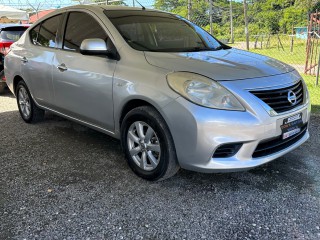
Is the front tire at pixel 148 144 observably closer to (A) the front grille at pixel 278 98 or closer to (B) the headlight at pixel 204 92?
(B) the headlight at pixel 204 92

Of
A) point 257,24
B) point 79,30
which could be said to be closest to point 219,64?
point 79,30

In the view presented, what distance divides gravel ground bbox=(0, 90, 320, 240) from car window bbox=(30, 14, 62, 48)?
4.69ft

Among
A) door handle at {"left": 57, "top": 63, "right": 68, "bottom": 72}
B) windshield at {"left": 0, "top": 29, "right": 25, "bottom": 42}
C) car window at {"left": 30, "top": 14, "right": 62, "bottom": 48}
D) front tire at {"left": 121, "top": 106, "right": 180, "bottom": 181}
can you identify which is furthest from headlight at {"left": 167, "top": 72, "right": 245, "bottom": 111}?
windshield at {"left": 0, "top": 29, "right": 25, "bottom": 42}

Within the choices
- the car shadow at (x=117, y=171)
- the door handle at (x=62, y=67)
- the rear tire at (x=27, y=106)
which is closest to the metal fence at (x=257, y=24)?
the rear tire at (x=27, y=106)

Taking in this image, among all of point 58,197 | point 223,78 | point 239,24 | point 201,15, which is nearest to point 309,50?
point 201,15

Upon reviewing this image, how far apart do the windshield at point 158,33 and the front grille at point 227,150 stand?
128cm

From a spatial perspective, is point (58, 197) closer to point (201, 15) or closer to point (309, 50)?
point (309, 50)

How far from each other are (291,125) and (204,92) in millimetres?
889

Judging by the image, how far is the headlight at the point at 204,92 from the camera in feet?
9.03

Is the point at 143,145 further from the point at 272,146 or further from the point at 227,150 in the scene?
the point at 272,146

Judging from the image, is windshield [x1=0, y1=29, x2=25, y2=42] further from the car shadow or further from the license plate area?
the license plate area

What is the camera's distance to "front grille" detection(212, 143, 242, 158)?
9.15ft

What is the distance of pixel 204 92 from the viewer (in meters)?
2.79

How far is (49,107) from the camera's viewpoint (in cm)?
456
